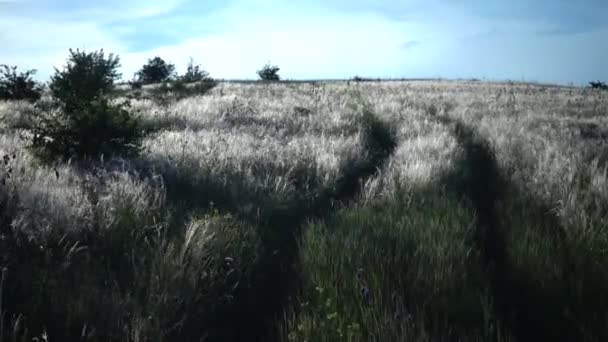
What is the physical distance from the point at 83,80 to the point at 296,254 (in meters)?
6.33

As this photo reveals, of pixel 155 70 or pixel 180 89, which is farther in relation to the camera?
pixel 155 70

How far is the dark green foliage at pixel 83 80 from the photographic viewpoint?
6712 mm

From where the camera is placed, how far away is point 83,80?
8.05 m

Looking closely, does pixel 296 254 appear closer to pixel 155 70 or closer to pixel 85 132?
pixel 85 132

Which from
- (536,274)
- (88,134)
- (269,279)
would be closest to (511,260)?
(536,274)

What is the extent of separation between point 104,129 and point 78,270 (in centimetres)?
359

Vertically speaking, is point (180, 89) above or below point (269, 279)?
above

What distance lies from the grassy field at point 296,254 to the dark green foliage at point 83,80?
1.37m

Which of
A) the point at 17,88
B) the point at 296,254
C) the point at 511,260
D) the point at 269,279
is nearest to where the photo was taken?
the point at 269,279

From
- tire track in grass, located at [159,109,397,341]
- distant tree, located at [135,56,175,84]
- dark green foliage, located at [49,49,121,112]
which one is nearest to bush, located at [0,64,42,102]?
dark green foliage, located at [49,49,121,112]

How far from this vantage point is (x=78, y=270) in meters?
2.66

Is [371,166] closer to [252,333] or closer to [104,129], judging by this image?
[104,129]

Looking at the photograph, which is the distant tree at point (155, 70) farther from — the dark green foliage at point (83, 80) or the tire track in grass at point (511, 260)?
the tire track in grass at point (511, 260)

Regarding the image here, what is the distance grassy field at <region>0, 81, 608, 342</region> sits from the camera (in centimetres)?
239
